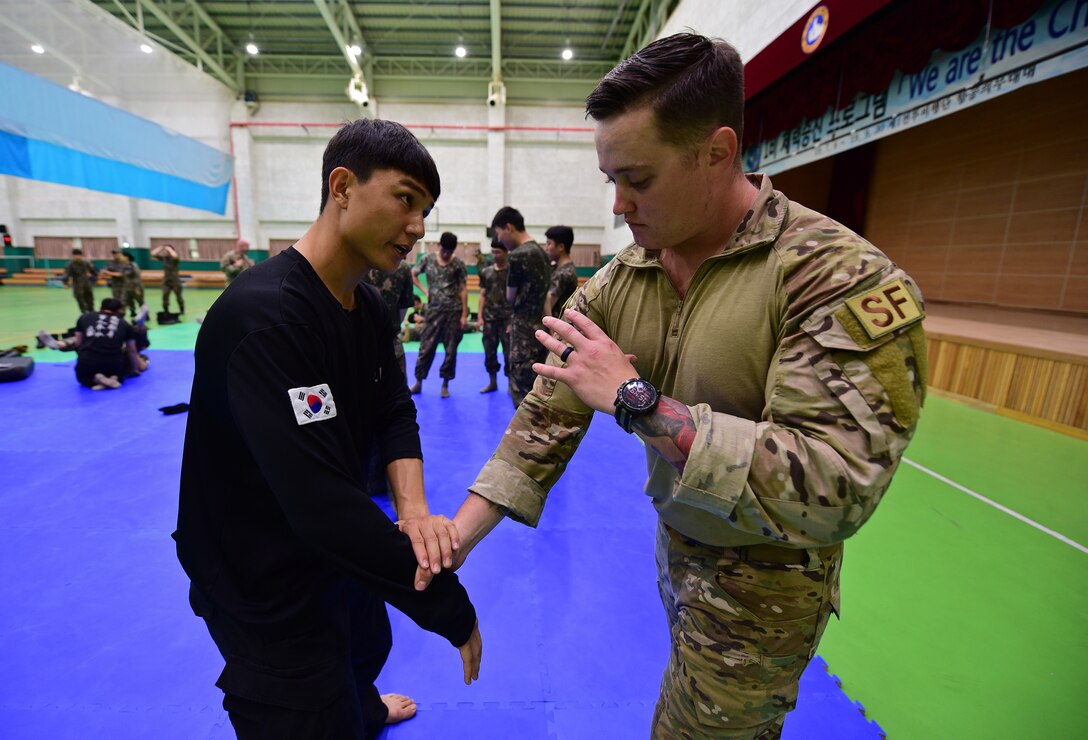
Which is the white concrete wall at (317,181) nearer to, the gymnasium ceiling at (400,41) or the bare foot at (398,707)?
the gymnasium ceiling at (400,41)

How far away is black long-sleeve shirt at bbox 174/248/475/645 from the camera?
0.98m

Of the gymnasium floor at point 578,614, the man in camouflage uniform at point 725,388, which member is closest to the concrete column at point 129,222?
the gymnasium floor at point 578,614

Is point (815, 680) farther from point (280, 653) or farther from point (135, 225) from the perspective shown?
point (135, 225)

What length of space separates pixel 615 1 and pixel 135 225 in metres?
18.1

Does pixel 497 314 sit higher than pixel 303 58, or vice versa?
pixel 303 58

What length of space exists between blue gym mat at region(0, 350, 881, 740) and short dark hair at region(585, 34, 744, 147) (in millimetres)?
2039

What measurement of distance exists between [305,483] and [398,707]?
1.36 m

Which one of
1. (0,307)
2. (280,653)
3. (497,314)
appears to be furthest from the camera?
(0,307)

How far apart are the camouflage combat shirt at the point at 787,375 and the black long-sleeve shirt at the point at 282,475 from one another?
642 millimetres

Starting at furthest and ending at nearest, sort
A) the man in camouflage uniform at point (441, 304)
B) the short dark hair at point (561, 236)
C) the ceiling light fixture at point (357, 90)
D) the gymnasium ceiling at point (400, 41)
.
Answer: the gymnasium ceiling at point (400, 41) → the ceiling light fixture at point (357, 90) → the man in camouflage uniform at point (441, 304) → the short dark hair at point (561, 236)

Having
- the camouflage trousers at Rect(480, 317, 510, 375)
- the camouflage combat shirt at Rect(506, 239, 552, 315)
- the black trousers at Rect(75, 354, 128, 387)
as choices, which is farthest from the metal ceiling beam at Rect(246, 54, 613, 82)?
the camouflage combat shirt at Rect(506, 239, 552, 315)

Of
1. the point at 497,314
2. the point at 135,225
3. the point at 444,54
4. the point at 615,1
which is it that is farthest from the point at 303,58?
the point at 497,314

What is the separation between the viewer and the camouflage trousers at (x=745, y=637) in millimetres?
1062

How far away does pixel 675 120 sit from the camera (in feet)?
3.23
